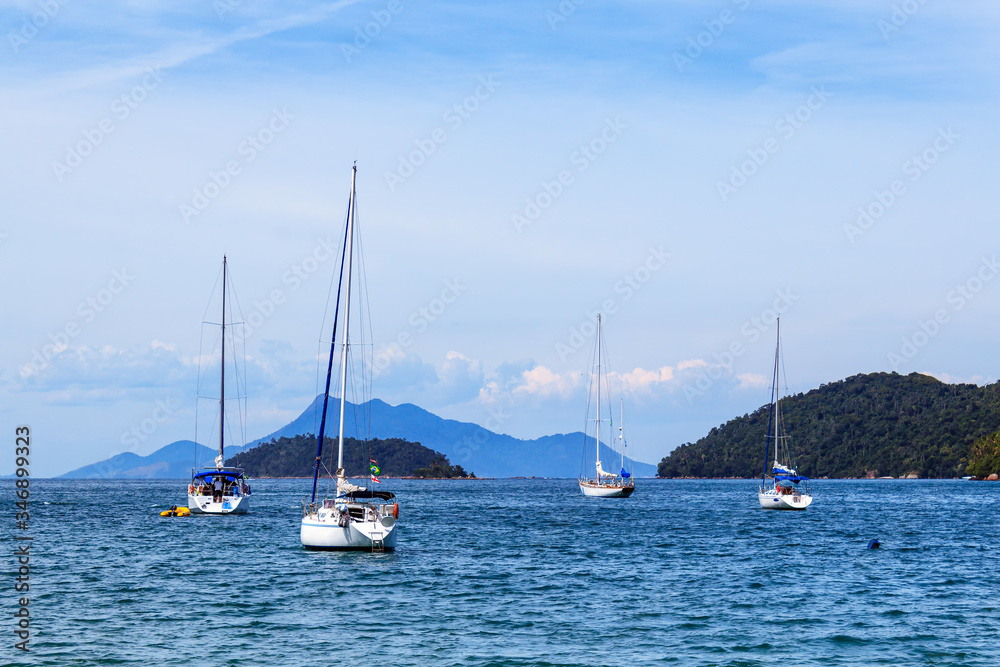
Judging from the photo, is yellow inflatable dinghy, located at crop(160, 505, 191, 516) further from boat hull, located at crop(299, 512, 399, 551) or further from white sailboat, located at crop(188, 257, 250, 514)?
boat hull, located at crop(299, 512, 399, 551)

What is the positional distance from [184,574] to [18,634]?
15891 millimetres

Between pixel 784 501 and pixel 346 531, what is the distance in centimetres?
6434

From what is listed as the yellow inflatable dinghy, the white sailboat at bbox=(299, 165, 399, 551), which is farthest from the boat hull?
the yellow inflatable dinghy

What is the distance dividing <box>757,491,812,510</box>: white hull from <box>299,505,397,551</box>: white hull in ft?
201

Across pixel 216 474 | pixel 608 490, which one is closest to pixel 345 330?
pixel 216 474

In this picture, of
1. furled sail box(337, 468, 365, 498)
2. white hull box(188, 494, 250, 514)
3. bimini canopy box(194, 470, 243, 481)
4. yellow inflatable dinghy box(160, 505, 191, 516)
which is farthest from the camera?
yellow inflatable dinghy box(160, 505, 191, 516)

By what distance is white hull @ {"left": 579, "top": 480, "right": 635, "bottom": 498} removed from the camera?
14094 cm

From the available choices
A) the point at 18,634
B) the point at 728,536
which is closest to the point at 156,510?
the point at 728,536

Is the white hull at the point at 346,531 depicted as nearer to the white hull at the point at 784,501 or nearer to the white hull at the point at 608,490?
the white hull at the point at 784,501

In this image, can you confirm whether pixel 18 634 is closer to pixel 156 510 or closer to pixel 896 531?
pixel 896 531

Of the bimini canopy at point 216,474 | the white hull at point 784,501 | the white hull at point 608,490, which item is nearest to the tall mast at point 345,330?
the bimini canopy at point 216,474

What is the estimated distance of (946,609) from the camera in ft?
128

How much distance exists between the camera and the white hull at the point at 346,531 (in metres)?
52.6

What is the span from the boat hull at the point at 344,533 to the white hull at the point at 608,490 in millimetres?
89806
